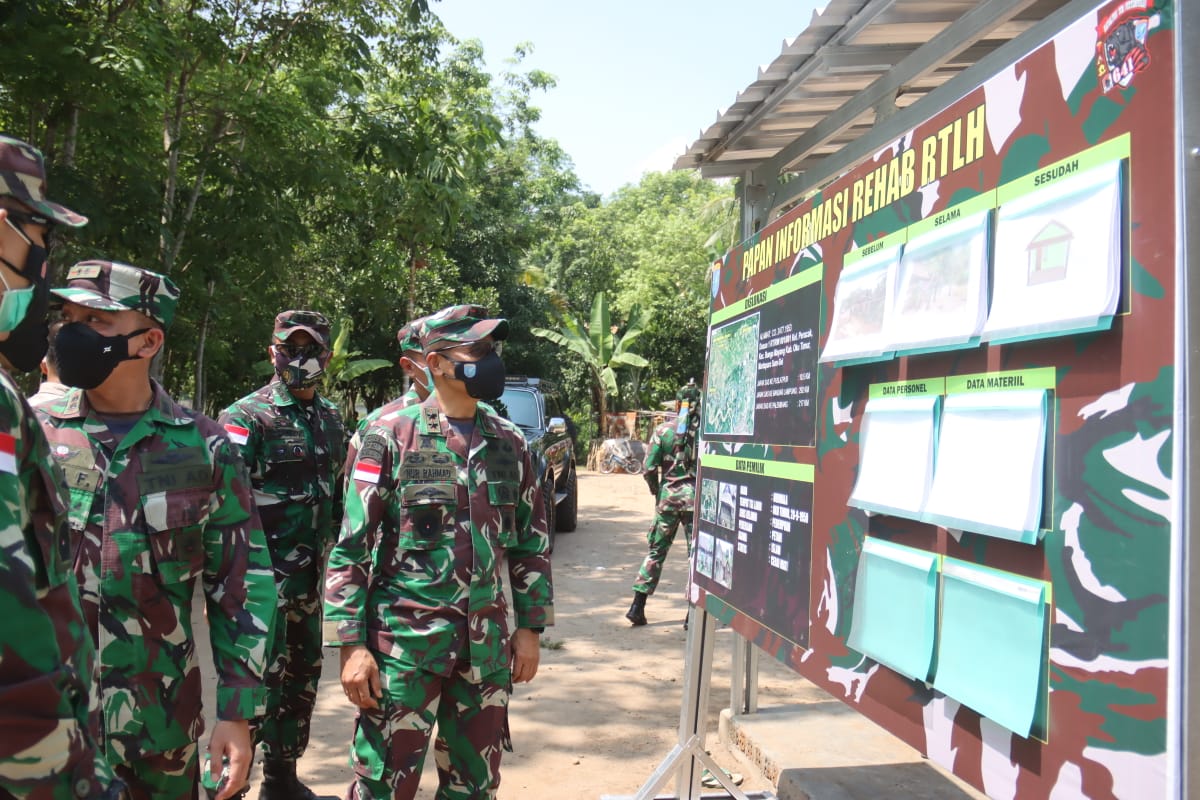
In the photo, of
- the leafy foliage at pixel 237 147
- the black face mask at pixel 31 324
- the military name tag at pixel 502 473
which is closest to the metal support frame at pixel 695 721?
the military name tag at pixel 502 473

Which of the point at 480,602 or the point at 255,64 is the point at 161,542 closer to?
the point at 480,602

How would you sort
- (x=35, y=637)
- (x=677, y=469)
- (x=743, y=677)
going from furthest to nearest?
Answer: (x=677, y=469) < (x=743, y=677) < (x=35, y=637)

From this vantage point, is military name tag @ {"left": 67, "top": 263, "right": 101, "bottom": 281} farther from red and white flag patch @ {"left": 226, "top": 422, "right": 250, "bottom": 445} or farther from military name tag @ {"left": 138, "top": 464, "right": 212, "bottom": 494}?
red and white flag patch @ {"left": 226, "top": 422, "right": 250, "bottom": 445}

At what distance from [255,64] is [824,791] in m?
7.72

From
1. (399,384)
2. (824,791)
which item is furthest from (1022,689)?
(399,384)

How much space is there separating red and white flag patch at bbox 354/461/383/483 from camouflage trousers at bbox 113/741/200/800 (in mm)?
869

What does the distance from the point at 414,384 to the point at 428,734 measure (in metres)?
2.13

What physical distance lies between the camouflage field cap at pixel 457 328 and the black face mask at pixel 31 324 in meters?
1.53

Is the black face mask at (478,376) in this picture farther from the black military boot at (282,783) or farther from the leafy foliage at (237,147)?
the leafy foliage at (237,147)

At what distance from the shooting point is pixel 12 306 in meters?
1.27

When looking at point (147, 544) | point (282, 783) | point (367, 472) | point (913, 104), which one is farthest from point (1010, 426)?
point (282, 783)

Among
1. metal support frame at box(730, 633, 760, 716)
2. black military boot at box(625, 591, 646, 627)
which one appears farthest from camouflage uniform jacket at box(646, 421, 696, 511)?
metal support frame at box(730, 633, 760, 716)

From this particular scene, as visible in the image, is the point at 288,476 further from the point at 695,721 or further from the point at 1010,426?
the point at 1010,426

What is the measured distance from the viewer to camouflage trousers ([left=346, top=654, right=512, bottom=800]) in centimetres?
268
